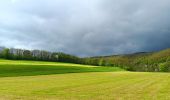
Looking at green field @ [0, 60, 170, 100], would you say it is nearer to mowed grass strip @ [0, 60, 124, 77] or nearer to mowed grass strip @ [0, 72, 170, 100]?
mowed grass strip @ [0, 72, 170, 100]

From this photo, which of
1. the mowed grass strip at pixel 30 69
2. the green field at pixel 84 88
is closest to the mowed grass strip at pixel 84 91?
the green field at pixel 84 88

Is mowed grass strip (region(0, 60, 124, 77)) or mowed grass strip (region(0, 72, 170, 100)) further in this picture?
mowed grass strip (region(0, 60, 124, 77))

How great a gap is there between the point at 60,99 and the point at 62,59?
570 ft

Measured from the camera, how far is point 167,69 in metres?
184

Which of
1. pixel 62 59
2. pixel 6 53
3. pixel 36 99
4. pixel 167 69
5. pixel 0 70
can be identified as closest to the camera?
pixel 36 99

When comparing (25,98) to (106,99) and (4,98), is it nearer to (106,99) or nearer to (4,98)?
(4,98)

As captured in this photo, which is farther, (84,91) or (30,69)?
(30,69)

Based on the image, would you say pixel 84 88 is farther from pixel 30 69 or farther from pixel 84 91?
pixel 30 69

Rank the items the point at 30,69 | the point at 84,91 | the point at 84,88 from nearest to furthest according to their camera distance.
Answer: the point at 84,91 → the point at 84,88 → the point at 30,69

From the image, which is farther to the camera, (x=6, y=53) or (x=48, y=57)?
(x=48, y=57)

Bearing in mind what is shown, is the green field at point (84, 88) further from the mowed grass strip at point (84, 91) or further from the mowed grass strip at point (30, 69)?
the mowed grass strip at point (30, 69)

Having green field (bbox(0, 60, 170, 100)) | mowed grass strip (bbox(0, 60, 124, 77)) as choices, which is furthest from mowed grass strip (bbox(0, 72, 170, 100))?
mowed grass strip (bbox(0, 60, 124, 77))

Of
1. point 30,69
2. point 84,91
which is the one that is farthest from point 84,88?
point 30,69

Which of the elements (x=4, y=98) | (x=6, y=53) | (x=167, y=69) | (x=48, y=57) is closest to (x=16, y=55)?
(x=6, y=53)
